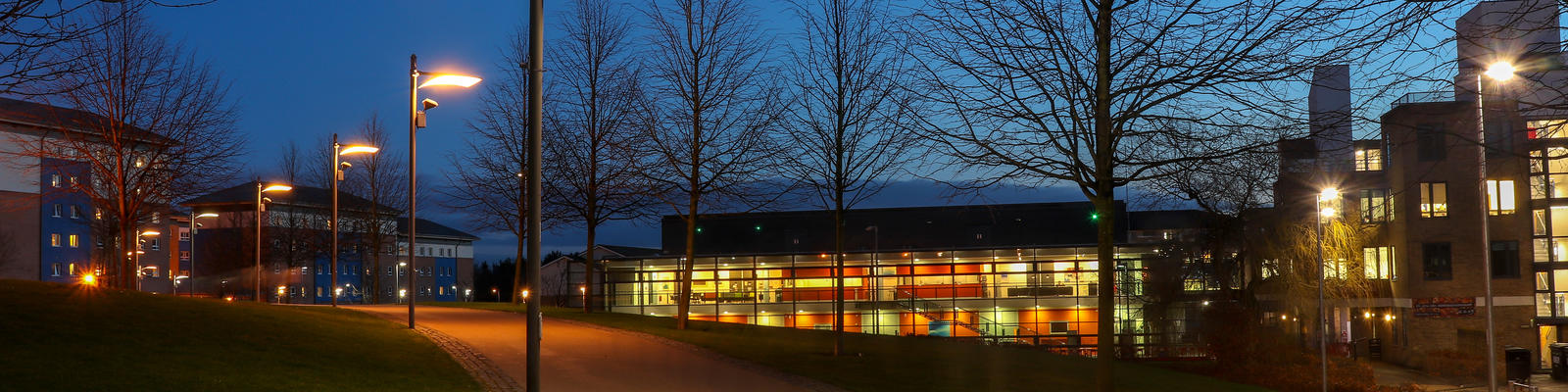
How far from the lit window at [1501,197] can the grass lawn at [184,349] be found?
49589 millimetres

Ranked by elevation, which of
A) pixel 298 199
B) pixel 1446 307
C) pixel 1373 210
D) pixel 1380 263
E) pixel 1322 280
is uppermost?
pixel 298 199

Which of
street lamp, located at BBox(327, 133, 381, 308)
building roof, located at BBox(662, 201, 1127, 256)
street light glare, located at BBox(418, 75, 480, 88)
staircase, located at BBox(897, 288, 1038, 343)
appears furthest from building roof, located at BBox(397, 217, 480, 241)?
street light glare, located at BBox(418, 75, 480, 88)

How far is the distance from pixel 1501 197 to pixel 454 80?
51.3m

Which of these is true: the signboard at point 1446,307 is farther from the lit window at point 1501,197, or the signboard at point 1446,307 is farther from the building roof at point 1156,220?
the building roof at point 1156,220

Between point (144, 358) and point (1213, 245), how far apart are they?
33085mm

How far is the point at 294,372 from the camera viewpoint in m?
13.4

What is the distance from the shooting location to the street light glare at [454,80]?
16547 millimetres

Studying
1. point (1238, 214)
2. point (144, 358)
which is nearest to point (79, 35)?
point (144, 358)

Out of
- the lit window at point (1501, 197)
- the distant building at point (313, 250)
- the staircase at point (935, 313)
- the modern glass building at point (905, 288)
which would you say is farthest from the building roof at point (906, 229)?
the distant building at point (313, 250)

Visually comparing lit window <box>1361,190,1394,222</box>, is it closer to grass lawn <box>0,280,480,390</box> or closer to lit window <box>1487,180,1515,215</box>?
lit window <box>1487,180,1515,215</box>

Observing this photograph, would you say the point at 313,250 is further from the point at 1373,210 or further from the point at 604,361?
the point at 1373,210

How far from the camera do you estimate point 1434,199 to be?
5081 cm

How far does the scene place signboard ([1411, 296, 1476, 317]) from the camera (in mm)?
49812

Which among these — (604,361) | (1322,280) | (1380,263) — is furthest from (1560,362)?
(604,361)
